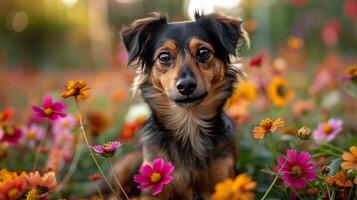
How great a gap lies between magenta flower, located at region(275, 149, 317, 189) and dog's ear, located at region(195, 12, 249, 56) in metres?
1.26

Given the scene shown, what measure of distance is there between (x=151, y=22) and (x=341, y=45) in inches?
551

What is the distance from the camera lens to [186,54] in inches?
128

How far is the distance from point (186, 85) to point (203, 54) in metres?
0.40

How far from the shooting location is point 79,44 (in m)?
18.1

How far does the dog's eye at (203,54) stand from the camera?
3.27 meters

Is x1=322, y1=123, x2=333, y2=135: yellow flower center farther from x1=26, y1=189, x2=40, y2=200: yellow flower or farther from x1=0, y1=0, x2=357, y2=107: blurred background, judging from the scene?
x1=0, y1=0, x2=357, y2=107: blurred background

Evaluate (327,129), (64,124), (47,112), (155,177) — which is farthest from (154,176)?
(64,124)

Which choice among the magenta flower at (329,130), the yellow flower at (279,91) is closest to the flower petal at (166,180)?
the magenta flower at (329,130)

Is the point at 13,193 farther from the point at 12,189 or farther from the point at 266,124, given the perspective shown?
the point at 266,124

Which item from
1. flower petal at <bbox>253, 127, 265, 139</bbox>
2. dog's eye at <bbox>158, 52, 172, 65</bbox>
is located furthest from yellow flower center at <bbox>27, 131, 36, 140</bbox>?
flower petal at <bbox>253, 127, 265, 139</bbox>

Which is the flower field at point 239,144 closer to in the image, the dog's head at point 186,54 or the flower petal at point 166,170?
the flower petal at point 166,170

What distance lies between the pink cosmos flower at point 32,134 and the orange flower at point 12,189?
5.82 feet

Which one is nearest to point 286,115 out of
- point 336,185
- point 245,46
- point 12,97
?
point 245,46

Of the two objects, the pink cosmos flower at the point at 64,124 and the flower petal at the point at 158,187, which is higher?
the flower petal at the point at 158,187
